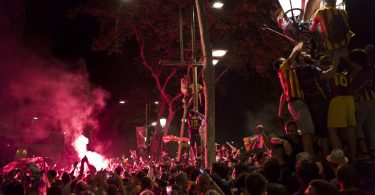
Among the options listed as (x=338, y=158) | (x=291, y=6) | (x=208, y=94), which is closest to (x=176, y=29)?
(x=208, y=94)

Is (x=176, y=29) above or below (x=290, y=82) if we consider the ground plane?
above

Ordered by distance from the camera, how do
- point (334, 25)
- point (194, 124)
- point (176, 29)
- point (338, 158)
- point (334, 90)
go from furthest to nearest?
1. point (176, 29)
2. point (194, 124)
3. point (334, 90)
4. point (334, 25)
5. point (338, 158)

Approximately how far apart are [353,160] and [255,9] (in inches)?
755

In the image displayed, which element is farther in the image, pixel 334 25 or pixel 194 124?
pixel 194 124

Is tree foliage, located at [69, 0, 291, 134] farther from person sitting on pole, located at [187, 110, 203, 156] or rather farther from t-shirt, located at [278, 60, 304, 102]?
t-shirt, located at [278, 60, 304, 102]

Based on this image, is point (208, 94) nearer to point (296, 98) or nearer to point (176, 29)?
point (296, 98)

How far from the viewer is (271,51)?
83.6 feet

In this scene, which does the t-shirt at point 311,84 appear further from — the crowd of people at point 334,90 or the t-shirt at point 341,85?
the t-shirt at point 341,85

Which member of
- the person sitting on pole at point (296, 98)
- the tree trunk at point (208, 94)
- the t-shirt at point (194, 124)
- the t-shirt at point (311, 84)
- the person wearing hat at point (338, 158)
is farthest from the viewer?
the t-shirt at point (194, 124)

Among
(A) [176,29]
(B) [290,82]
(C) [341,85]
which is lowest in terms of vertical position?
(C) [341,85]

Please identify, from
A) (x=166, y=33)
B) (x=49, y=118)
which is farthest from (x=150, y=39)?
(x=49, y=118)

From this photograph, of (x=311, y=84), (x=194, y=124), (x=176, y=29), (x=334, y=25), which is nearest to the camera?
(x=334, y=25)

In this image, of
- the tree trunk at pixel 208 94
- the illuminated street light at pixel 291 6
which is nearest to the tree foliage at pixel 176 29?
the tree trunk at pixel 208 94

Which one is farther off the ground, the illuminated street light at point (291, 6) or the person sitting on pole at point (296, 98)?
the illuminated street light at point (291, 6)
